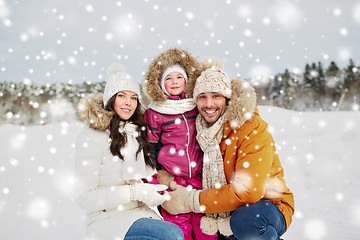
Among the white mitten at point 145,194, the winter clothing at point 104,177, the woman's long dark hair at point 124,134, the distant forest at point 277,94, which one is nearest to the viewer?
the winter clothing at point 104,177

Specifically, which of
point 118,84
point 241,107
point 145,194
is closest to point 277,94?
point 241,107

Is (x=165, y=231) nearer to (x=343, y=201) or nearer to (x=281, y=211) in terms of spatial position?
(x=281, y=211)

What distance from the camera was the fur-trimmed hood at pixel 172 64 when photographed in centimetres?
311

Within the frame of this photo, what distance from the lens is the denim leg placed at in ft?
7.61

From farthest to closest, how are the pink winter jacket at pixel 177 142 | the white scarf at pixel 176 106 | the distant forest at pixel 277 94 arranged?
the distant forest at pixel 277 94
the white scarf at pixel 176 106
the pink winter jacket at pixel 177 142

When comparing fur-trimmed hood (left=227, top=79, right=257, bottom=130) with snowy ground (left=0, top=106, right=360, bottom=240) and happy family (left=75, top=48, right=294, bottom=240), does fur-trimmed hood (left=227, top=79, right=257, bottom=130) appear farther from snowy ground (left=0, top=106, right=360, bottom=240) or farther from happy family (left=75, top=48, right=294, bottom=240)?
snowy ground (left=0, top=106, right=360, bottom=240)

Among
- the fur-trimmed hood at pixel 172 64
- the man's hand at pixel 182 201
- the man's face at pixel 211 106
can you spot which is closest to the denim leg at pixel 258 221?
the man's hand at pixel 182 201

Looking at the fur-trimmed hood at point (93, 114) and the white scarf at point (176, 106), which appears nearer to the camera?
the fur-trimmed hood at point (93, 114)

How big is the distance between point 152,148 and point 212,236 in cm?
118

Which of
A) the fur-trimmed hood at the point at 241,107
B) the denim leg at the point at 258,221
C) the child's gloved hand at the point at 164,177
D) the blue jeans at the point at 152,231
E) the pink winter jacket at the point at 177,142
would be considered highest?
the fur-trimmed hood at the point at 241,107

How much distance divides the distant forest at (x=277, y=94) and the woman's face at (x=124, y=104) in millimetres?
15369

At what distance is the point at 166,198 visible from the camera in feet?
8.17

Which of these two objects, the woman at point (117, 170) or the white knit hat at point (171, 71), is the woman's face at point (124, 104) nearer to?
the woman at point (117, 170)

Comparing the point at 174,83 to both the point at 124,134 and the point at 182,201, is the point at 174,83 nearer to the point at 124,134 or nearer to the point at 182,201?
the point at 124,134
